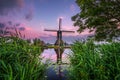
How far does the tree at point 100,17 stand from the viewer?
3788cm

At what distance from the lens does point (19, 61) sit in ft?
22.1

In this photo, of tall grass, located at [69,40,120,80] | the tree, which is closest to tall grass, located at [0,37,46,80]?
tall grass, located at [69,40,120,80]

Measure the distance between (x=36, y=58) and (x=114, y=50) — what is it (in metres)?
2.40

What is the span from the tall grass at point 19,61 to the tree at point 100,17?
2998 centimetres

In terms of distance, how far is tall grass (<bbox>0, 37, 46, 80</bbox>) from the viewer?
5883 millimetres

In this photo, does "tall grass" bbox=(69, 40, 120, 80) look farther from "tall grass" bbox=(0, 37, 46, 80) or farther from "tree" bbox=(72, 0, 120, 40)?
"tree" bbox=(72, 0, 120, 40)

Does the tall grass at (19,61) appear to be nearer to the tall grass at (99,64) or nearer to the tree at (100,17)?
the tall grass at (99,64)

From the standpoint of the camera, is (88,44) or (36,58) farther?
(88,44)

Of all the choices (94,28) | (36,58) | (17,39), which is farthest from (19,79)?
(94,28)

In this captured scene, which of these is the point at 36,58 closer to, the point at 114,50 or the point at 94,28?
the point at 114,50

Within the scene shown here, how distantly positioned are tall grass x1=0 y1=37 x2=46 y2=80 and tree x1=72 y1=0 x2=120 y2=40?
29985 millimetres

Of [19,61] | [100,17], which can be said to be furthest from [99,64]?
[100,17]

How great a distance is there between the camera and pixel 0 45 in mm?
7516

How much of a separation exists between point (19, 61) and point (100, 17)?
3218 cm
